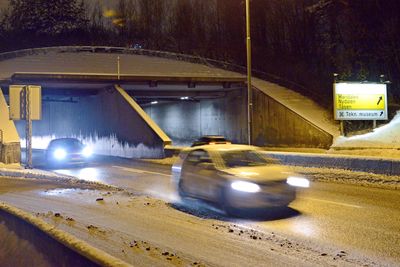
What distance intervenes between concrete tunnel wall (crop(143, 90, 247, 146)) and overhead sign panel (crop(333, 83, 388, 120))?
34.4 ft

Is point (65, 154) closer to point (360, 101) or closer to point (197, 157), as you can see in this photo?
point (197, 157)

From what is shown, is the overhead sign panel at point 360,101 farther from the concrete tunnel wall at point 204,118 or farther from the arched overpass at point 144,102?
the concrete tunnel wall at point 204,118

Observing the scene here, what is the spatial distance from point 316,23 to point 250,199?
44.9 m

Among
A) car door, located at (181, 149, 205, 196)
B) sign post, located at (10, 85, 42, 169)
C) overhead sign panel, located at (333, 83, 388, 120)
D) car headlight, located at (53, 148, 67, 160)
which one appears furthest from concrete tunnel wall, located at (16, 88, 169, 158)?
car door, located at (181, 149, 205, 196)

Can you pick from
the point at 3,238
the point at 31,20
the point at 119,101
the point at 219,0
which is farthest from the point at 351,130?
the point at 31,20

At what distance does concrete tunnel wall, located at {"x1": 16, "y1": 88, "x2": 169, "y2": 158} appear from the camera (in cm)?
3028

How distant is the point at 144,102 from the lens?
1982 inches

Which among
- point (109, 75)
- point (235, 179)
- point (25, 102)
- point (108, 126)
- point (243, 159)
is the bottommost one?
point (235, 179)

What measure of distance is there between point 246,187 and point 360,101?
65.4 ft

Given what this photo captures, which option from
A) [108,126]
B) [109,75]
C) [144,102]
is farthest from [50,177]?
[144,102]

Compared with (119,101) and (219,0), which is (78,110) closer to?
(119,101)

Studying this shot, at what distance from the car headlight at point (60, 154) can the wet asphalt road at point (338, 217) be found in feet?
27.0

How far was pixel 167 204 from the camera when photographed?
12.6 metres

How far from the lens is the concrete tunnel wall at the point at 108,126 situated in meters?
30.3
